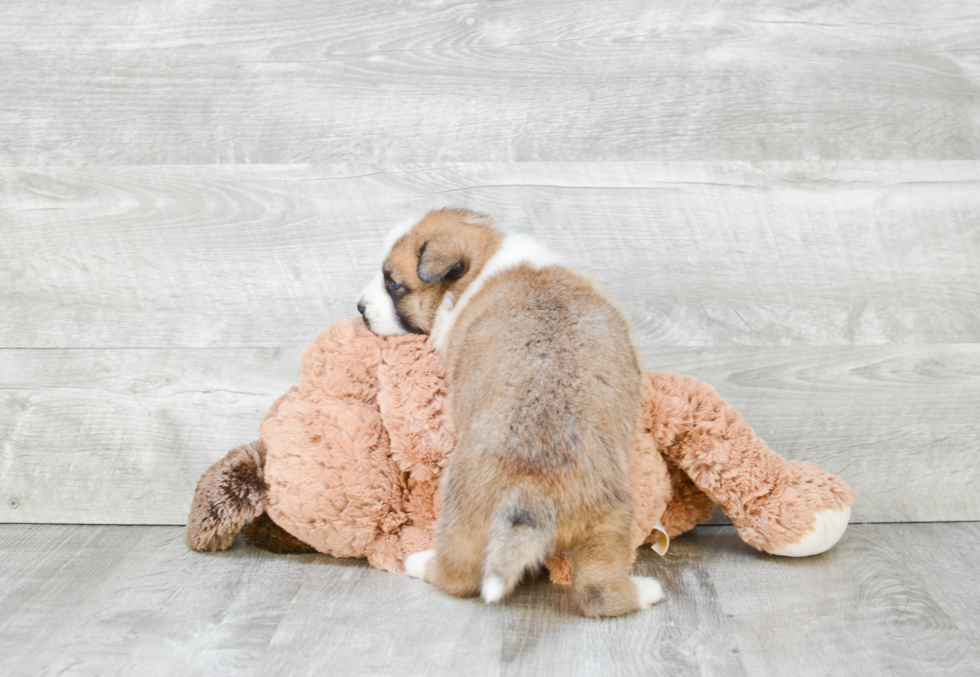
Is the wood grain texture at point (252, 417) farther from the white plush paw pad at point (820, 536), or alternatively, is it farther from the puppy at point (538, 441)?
the puppy at point (538, 441)

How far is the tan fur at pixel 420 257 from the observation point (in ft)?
4.53

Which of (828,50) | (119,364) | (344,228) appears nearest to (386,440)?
(344,228)

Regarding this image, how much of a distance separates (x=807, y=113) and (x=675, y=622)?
113cm

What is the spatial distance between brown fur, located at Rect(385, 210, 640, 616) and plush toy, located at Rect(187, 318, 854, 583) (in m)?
0.12

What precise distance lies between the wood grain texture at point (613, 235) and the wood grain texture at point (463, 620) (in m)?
0.51

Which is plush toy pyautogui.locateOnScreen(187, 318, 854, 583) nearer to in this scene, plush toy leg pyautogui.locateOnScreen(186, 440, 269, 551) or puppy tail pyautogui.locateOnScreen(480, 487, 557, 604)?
plush toy leg pyautogui.locateOnScreen(186, 440, 269, 551)

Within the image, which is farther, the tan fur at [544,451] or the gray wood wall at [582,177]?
the gray wood wall at [582,177]

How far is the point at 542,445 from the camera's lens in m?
1.10

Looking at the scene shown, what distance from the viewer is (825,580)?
4.42 ft

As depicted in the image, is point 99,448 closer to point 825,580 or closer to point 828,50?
point 825,580

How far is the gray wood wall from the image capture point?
5.42 feet

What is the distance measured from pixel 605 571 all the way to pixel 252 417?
3.14 feet

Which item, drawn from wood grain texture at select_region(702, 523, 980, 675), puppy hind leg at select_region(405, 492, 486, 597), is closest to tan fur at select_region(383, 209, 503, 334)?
puppy hind leg at select_region(405, 492, 486, 597)

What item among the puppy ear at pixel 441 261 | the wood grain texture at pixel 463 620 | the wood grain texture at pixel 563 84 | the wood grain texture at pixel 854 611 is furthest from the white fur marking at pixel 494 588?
the wood grain texture at pixel 563 84
